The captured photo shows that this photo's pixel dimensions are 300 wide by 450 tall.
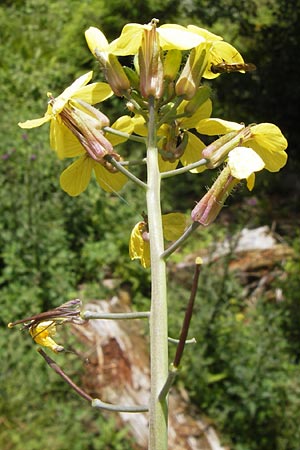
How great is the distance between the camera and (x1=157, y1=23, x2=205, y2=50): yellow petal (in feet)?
2.97

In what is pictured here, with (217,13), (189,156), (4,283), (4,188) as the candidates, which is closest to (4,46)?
(217,13)

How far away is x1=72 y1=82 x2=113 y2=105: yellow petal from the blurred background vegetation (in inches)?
70.1

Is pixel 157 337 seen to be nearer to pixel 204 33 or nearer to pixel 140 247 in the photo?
pixel 140 247

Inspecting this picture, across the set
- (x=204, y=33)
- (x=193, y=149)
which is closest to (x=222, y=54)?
(x=204, y=33)

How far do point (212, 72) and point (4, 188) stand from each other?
2.95m

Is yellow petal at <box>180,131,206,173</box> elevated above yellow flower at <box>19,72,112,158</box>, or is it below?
below

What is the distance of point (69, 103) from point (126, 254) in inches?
122

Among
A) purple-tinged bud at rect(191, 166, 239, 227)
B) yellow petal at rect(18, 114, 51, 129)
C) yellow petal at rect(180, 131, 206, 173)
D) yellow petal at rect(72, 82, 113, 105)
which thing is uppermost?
yellow petal at rect(72, 82, 113, 105)

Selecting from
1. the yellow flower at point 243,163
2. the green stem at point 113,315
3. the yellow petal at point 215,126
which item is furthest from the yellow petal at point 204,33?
the green stem at point 113,315

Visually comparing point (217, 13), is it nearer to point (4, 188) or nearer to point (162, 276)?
point (4, 188)

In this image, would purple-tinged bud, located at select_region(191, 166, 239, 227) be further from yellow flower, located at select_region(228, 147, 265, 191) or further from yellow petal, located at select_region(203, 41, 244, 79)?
yellow petal, located at select_region(203, 41, 244, 79)

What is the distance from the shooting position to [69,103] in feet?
3.28

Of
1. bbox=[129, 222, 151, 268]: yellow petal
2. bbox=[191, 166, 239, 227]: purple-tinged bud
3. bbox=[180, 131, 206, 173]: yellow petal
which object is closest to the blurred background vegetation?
bbox=[180, 131, 206, 173]: yellow petal

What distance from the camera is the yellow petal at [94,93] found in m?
1.00
